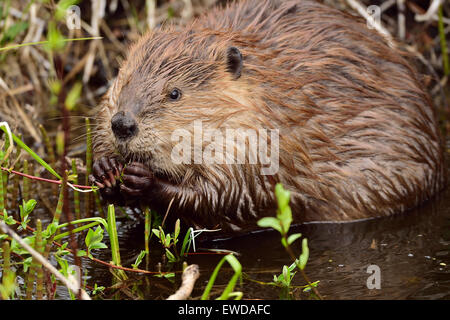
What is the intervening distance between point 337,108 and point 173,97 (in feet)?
2.41

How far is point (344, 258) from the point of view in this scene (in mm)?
2559

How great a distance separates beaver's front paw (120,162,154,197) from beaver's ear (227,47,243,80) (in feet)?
1.60

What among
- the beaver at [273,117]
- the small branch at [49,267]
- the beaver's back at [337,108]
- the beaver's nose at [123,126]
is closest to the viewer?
the small branch at [49,267]

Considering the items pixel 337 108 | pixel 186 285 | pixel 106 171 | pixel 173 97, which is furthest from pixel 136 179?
pixel 337 108

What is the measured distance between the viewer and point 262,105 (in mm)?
2691

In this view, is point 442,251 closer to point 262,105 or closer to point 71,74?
point 262,105

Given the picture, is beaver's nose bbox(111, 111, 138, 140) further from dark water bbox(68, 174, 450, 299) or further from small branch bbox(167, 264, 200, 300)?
small branch bbox(167, 264, 200, 300)

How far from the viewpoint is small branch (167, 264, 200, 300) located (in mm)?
1858

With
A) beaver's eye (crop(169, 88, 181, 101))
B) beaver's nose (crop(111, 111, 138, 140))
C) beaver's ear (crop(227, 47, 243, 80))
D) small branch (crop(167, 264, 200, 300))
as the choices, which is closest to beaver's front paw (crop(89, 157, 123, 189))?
beaver's nose (crop(111, 111, 138, 140))

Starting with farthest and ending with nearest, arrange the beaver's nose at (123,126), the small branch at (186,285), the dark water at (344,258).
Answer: the beaver's nose at (123,126) < the dark water at (344,258) < the small branch at (186,285)

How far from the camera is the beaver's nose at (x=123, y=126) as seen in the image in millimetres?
2411

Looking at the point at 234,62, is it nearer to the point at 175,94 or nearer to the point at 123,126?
the point at 175,94

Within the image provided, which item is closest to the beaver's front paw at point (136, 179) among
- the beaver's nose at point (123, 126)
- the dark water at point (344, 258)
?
the beaver's nose at point (123, 126)

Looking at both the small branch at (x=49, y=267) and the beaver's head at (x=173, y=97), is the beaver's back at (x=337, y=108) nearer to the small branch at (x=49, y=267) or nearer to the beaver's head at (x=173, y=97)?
the beaver's head at (x=173, y=97)
